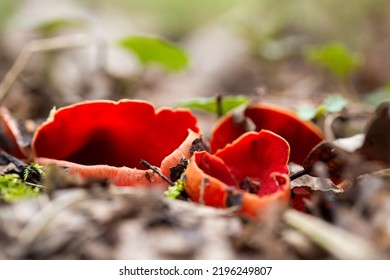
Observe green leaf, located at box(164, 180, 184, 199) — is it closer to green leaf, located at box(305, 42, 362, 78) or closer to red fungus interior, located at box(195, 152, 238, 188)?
red fungus interior, located at box(195, 152, 238, 188)

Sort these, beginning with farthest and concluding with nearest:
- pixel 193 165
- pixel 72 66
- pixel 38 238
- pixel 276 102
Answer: pixel 72 66 < pixel 276 102 < pixel 193 165 < pixel 38 238

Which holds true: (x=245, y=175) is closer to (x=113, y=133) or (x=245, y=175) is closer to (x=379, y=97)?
(x=113, y=133)

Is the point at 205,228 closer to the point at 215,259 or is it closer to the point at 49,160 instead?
the point at 215,259

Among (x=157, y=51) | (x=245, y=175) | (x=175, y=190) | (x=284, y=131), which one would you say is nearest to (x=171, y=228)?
(x=175, y=190)

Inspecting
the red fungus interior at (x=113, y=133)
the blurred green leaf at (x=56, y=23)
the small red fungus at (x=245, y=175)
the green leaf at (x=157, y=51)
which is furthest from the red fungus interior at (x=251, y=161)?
the blurred green leaf at (x=56, y=23)

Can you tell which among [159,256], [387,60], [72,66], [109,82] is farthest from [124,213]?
[387,60]

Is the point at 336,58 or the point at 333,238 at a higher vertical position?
the point at 333,238

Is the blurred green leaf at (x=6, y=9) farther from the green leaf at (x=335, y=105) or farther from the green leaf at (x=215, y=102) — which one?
the green leaf at (x=335, y=105)
